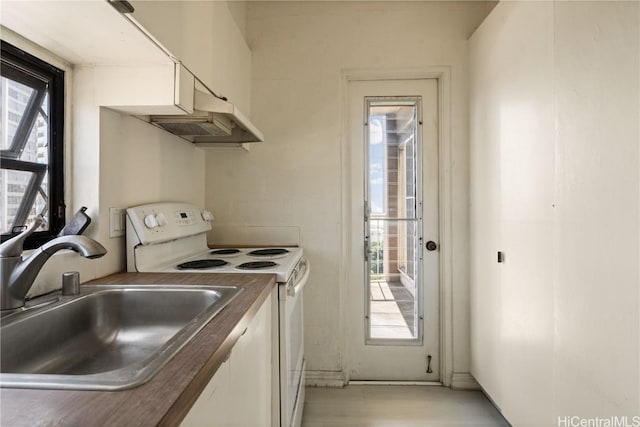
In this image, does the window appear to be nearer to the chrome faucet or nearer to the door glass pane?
the chrome faucet

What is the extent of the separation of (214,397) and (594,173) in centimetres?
130

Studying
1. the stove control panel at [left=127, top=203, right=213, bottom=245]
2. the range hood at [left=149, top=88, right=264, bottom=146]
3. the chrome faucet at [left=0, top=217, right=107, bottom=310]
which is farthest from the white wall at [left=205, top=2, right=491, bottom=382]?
the chrome faucet at [left=0, top=217, right=107, bottom=310]

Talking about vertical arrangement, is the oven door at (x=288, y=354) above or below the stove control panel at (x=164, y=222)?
below

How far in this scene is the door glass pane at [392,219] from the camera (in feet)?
7.32

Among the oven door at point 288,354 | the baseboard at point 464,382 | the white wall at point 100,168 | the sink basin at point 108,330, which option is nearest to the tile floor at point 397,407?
the baseboard at point 464,382

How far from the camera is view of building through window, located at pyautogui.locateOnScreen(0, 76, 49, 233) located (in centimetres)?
99

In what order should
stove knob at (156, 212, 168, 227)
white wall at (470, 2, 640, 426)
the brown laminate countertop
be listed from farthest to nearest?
stove knob at (156, 212, 168, 227)
white wall at (470, 2, 640, 426)
the brown laminate countertop

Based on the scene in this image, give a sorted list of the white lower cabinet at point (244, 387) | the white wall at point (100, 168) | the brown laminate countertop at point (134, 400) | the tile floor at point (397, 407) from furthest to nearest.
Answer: the tile floor at point (397, 407) < the white wall at point (100, 168) < the white lower cabinet at point (244, 387) < the brown laminate countertop at point (134, 400)

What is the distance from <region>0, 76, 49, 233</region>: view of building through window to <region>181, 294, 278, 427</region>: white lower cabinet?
84 centimetres

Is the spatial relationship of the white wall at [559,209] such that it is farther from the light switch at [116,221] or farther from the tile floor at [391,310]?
the light switch at [116,221]

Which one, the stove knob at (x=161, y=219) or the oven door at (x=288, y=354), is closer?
the oven door at (x=288, y=354)

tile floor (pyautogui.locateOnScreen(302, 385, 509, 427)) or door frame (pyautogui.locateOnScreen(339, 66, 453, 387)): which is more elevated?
door frame (pyautogui.locateOnScreen(339, 66, 453, 387))

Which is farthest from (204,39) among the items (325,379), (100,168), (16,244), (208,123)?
(325,379)

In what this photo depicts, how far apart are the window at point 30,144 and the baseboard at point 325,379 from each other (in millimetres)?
1702
